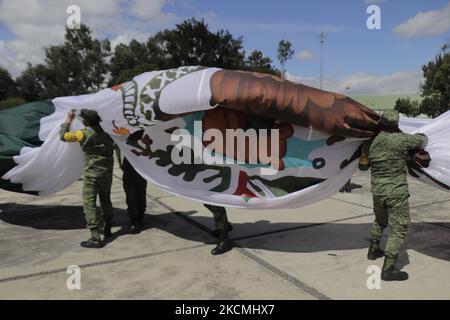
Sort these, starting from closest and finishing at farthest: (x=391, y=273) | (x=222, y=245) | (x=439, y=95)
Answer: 1. (x=391, y=273)
2. (x=222, y=245)
3. (x=439, y=95)

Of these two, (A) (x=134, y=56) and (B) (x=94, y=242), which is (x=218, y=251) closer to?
(B) (x=94, y=242)

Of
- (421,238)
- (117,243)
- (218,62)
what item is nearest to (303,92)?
(421,238)

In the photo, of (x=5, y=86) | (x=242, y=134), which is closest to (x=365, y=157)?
(x=242, y=134)

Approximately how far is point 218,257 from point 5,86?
2074 inches

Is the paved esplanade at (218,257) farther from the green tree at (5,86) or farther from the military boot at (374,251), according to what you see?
the green tree at (5,86)

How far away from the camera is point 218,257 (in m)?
4.61

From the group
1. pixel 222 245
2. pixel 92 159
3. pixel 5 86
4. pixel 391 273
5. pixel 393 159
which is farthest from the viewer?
pixel 5 86

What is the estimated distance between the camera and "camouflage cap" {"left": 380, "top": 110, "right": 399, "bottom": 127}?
158 inches

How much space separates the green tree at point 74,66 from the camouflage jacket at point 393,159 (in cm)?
4863

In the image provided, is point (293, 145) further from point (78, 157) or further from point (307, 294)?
point (78, 157)

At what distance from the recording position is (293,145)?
4.47 m

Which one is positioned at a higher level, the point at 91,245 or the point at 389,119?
the point at 389,119

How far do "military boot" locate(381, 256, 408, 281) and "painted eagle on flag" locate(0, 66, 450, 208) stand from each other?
3.10ft
